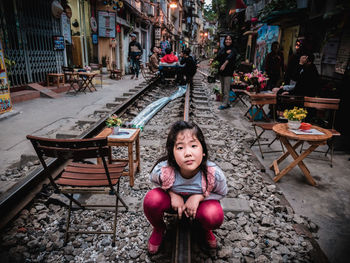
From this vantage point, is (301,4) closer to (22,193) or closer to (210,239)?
(210,239)

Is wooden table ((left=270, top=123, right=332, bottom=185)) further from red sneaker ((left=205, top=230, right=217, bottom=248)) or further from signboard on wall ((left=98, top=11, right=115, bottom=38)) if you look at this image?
signboard on wall ((left=98, top=11, right=115, bottom=38))

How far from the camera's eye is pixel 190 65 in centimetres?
1180

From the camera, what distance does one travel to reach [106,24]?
13.8m

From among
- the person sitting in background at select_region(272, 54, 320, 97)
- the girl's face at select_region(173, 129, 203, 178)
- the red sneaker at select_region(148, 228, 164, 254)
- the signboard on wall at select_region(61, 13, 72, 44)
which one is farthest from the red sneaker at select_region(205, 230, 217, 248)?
the signboard on wall at select_region(61, 13, 72, 44)

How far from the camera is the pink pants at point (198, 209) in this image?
78.8 inches

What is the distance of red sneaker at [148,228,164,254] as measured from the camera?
7.32 ft

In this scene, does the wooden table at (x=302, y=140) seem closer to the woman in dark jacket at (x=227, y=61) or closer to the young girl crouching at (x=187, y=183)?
the young girl crouching at (x=187, y=183)

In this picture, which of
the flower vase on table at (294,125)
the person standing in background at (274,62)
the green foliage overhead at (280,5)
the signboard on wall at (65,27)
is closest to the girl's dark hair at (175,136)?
the flower vase on table at (294,125)

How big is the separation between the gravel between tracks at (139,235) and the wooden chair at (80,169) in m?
0.14

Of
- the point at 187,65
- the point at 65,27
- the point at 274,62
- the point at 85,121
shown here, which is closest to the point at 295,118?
the point at 85,121

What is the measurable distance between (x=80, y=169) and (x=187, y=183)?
1.33m

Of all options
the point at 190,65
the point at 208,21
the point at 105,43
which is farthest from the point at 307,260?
the point at 208,21

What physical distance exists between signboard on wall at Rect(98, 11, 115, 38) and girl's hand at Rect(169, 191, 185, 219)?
14.0 meters

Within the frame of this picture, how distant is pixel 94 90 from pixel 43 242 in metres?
8.38
